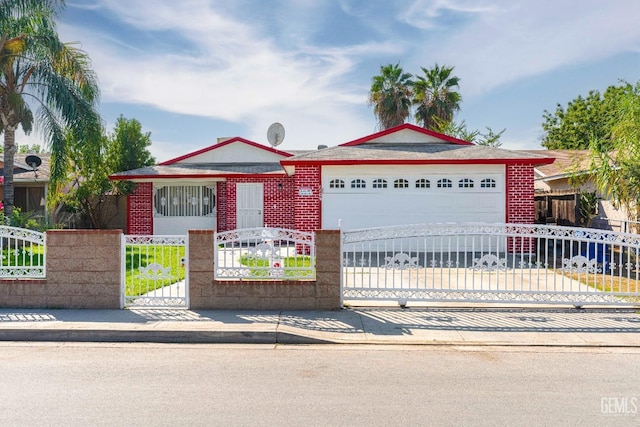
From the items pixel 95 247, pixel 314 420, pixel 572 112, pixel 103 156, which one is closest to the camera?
pixel 314 420

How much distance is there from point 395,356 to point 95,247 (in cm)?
501

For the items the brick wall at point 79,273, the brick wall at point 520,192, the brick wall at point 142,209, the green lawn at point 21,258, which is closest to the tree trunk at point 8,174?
the brick wall at point 142,209

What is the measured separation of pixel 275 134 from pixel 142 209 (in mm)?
6123

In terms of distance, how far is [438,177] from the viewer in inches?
577

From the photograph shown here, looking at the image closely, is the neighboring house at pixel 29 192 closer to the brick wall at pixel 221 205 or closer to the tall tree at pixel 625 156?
the brick wall at pixel 221 205

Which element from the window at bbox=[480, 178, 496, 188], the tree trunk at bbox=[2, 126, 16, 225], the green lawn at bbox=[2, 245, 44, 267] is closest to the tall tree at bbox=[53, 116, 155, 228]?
the tree trunk at bbox=[2, 126, 16, 225]

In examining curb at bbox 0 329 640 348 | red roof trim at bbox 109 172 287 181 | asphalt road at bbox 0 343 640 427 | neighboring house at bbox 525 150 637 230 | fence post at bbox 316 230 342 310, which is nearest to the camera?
asphalt road at bbox 0 343 640 427

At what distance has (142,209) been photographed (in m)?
19.3

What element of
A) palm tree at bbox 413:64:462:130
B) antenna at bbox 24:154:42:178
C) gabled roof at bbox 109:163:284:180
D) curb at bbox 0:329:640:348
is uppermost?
palm tree at bbox 413:64:462:130

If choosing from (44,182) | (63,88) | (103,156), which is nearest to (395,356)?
(63,88)

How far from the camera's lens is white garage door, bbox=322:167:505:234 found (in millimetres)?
14469

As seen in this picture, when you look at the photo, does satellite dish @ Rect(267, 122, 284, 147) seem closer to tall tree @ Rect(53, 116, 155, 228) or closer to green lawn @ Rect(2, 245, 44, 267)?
tall tree @ Rect(53, 116, 155, 228)

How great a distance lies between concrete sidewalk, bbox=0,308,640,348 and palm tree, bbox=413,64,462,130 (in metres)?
22.1

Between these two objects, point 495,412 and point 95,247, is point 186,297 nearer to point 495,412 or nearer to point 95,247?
point 95,247
